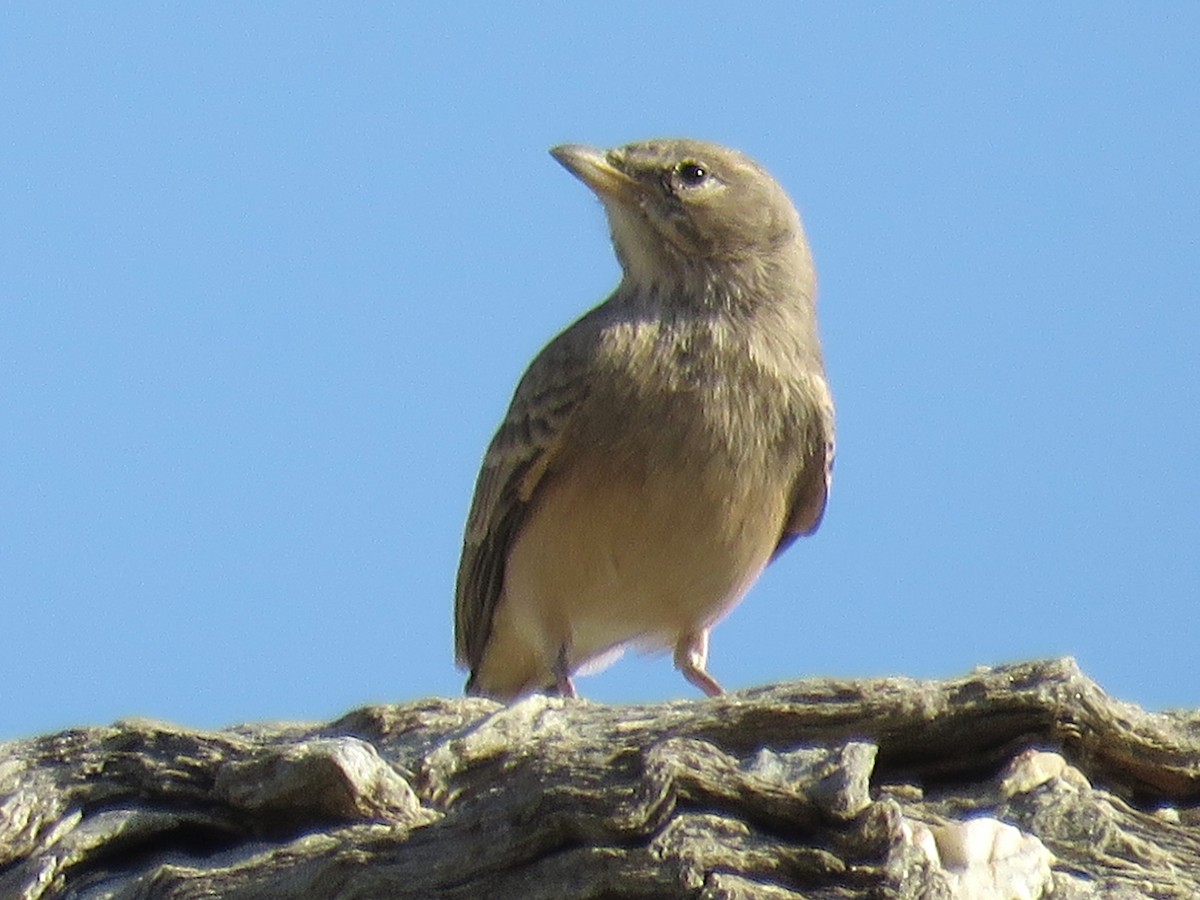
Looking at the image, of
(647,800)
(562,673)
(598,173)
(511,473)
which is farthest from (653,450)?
(647,800)

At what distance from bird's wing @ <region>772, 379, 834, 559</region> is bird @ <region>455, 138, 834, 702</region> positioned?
1 centimetres

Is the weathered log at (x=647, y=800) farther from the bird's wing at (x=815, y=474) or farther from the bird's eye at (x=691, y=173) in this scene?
the bird's eye at (x=691, y=173)

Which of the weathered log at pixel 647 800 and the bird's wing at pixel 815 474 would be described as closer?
the weathered log at pixel 647 800

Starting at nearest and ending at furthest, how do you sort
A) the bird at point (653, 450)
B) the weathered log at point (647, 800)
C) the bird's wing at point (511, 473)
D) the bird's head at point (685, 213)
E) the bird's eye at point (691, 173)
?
the weathered log at point (647, 800) → the bird at point (653, 450) → the bird's wing at point (511, 473) → the bird's head at point (685, 213) → the bird's eye at point (691, 173)

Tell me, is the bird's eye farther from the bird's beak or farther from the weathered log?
the weathered log

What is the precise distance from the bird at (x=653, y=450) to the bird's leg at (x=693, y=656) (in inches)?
0.5

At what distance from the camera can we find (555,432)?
9.03m

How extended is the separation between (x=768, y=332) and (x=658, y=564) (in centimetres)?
134

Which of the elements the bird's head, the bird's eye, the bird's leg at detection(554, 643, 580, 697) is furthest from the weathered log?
the bird's eye

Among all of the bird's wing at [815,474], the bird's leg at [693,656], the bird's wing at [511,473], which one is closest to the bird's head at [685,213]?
the bird's wing at [511,473]

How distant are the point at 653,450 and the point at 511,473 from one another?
0.80 metres

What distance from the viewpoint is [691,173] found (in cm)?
1011

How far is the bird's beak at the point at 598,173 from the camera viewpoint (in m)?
9.93

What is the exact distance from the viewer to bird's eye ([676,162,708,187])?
1009 centimetres
